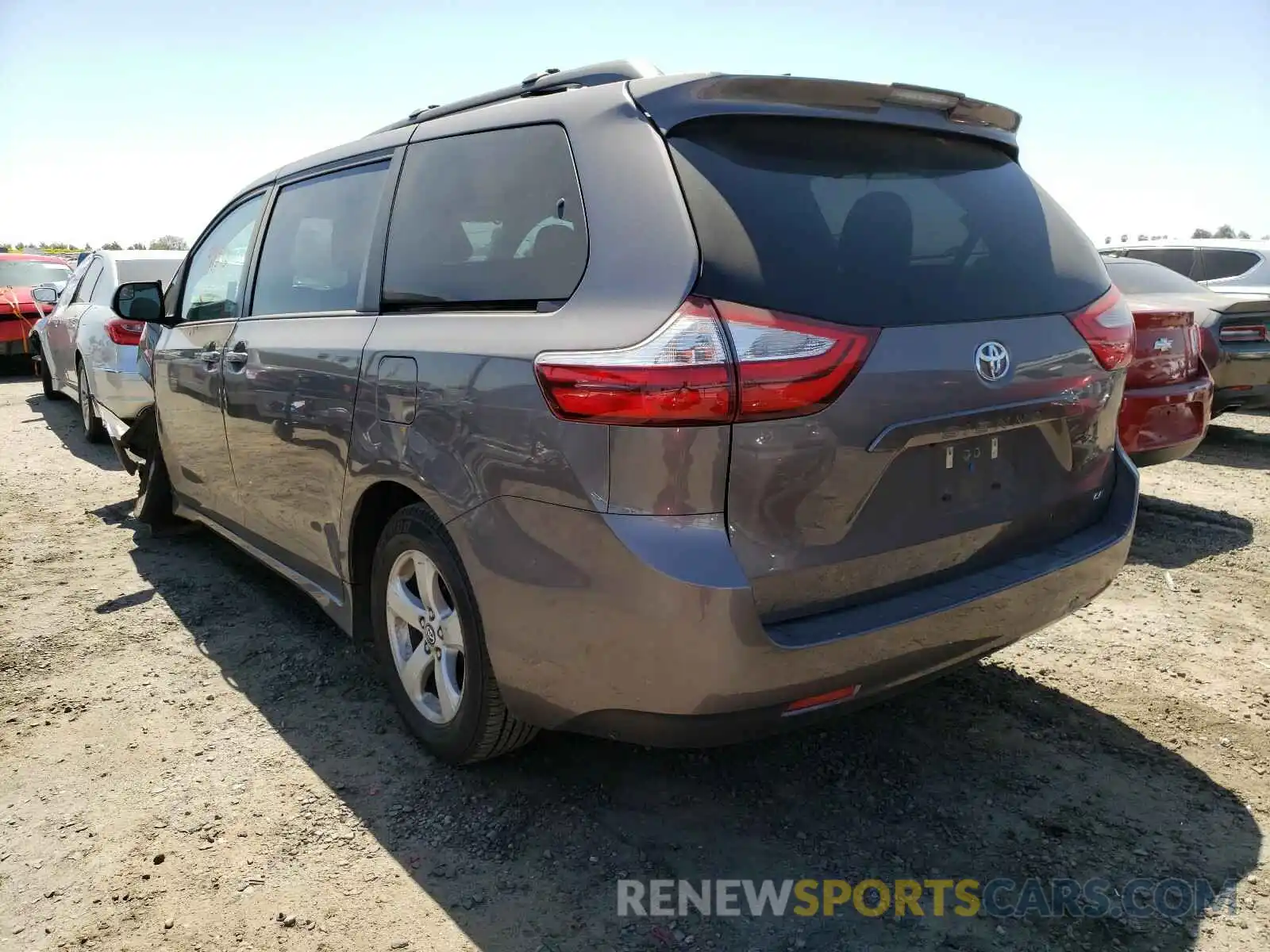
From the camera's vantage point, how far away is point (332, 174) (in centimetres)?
340

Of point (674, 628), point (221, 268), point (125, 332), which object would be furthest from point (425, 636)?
point (125, 332)

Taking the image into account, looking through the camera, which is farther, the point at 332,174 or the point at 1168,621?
the point at 1168,621

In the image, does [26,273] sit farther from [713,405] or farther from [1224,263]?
[1224,263]

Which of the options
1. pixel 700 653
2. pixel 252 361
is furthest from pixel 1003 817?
pixel 252 361

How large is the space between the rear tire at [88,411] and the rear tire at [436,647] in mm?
6453

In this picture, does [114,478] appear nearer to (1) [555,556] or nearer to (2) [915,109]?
(1) [555,556]

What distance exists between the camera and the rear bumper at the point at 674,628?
194 cm

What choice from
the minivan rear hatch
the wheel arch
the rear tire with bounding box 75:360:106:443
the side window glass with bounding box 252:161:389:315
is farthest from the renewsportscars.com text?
the rear tire with bounding box 75:360:106:443

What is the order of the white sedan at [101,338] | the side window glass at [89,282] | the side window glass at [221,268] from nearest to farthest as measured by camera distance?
the side window glass at [221,268] → the white sedan at [101,338] → the side window glass at [89,282]

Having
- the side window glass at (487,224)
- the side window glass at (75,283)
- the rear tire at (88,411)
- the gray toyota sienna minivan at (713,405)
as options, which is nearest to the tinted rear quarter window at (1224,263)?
the gray toyota sienna minivan at (713,405)

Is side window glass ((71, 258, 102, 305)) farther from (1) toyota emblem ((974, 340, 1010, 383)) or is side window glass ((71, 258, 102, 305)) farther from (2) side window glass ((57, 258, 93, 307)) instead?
(1) toyota emblem ((974, 340, 1010, 383))

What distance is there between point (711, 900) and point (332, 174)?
277 centimetres

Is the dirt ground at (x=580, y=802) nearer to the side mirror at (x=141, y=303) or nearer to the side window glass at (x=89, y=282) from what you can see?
the side mirror at (x=141, y=303)

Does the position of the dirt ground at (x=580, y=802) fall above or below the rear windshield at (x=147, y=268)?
below
